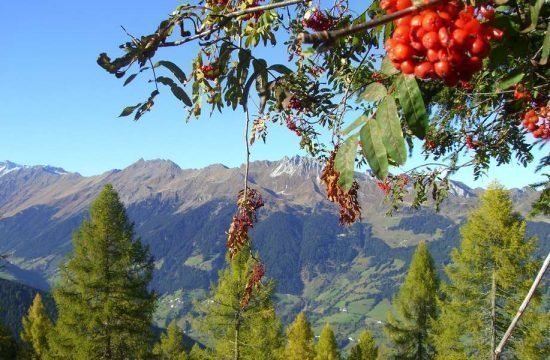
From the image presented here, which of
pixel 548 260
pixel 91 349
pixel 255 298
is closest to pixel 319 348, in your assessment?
pixel 255 298

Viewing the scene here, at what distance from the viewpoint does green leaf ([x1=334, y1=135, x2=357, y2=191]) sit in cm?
→ 121

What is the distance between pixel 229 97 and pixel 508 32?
4.22 feet

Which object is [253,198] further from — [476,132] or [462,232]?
[462,232]

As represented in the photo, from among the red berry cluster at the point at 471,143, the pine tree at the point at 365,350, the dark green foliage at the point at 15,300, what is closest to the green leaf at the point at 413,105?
the red berry cluster at the point at 471,143

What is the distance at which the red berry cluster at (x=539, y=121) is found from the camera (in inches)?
130

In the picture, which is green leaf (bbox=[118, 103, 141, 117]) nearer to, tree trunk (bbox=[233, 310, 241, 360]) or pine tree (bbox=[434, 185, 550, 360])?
pine tree (bbox=[434, 185, 550, 360])

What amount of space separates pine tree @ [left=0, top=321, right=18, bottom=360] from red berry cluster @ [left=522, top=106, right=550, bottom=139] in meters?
23.6

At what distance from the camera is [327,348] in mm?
25734

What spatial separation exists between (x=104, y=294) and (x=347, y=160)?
20.2m

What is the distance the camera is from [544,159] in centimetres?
536

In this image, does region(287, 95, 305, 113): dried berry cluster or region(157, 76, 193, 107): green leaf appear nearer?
region(157, 76, 193, 107): green leaf

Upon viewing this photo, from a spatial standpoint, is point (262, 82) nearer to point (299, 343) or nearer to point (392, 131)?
point (392, 131)

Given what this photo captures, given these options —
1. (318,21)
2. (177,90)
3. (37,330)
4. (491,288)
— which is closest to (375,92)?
(177,90)

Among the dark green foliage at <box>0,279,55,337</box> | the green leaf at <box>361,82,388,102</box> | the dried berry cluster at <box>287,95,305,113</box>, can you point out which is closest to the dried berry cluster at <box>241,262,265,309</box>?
the dried berry cluster at <box>287,95,305,113</box>
